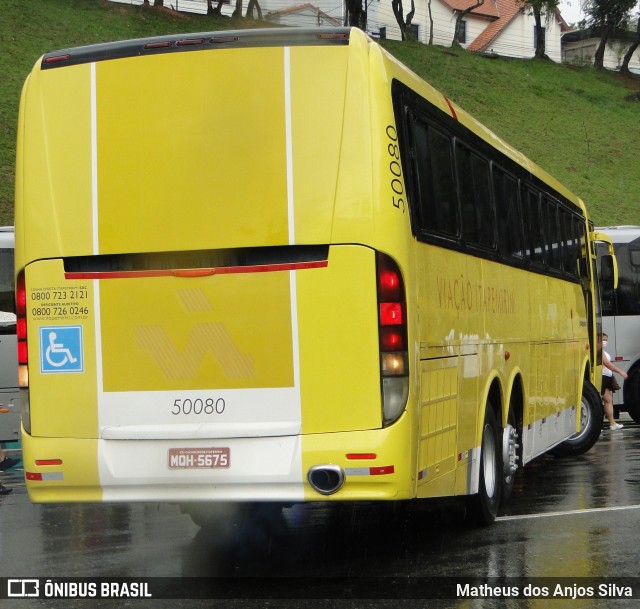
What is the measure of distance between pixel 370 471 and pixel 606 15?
79265 millimetres

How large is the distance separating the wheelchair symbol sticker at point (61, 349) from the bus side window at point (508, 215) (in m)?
4.10

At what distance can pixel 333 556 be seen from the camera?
9.27 m

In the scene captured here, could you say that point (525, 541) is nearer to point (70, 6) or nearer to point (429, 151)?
point (429, 151)

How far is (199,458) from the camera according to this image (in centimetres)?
818

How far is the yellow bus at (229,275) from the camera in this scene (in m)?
8.05

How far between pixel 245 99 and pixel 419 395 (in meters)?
2.13

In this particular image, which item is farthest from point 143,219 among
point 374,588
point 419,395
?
point 374,588

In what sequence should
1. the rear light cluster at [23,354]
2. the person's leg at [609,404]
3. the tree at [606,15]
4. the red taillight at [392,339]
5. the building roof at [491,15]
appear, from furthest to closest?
the building roof at [491,15] < the tree at [606,15] < the person's leg at [609,404] < the rear light cluster at [23,354] < the red taillight at [392,339]

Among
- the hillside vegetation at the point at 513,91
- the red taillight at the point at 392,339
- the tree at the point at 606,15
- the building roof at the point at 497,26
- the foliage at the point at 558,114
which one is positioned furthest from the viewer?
the building roof at the point at 497,26

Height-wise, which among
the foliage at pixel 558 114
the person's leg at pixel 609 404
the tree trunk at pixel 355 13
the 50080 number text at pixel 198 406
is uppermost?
the tree trunk at pixel 355 13

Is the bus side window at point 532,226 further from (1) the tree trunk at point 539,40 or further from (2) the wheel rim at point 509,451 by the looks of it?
(1) the tree trunk at point 539,40

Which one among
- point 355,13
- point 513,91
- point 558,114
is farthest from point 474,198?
point 513,91

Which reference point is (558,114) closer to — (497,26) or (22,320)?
(497,26)

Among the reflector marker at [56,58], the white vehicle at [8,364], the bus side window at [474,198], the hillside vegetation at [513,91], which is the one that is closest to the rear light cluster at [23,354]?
the reflector marker at [56,58]
